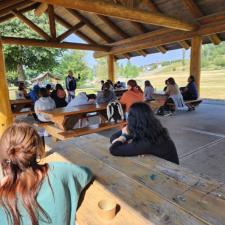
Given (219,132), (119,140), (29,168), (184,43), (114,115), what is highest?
(184,43)

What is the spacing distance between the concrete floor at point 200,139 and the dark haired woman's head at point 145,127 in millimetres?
771

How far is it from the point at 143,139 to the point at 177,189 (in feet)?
2.02

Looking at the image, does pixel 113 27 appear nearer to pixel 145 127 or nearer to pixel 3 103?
pixel 3 103

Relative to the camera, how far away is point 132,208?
1.11 meters

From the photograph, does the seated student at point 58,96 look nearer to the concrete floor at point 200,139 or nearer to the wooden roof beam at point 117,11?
the concrete floor at point 200,139

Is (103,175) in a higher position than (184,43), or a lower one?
lower

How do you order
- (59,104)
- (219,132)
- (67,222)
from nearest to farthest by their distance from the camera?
(67,222) → (219,132) → (59,104)

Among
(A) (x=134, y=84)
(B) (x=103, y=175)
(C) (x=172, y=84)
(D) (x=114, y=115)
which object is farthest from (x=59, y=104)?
(B) (x=103, y=175)

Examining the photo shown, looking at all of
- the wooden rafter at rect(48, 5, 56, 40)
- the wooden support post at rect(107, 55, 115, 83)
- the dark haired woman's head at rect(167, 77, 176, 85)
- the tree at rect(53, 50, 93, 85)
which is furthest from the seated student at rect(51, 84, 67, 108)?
the tree at rect(53, 50, 93, 85)

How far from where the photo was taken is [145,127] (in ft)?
6.13

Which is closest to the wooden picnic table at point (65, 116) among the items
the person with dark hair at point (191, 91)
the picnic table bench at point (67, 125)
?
the picnic table bench at point (67, 125)

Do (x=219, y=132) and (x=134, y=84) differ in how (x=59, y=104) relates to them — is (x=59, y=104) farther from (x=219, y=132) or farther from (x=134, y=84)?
(x=219, y=132)

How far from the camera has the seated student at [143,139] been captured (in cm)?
180

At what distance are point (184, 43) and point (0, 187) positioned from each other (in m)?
9.99
